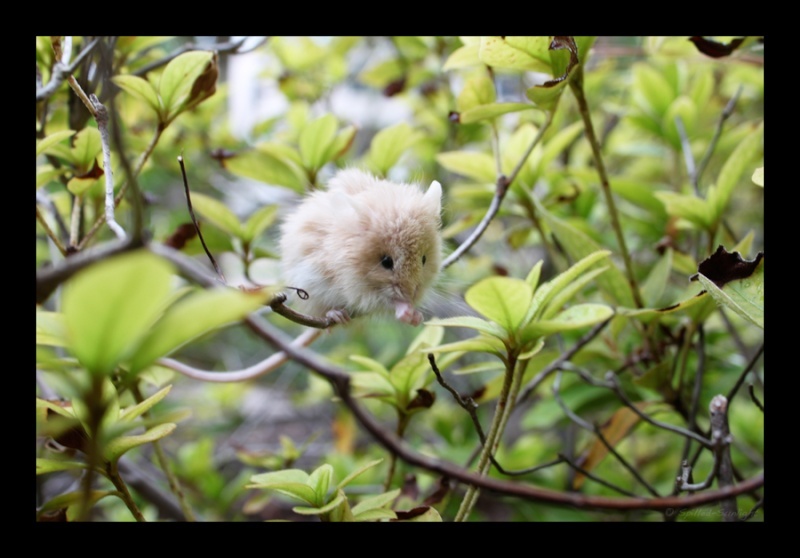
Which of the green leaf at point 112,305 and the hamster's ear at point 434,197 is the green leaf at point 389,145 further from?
the green leaf at point 112,305

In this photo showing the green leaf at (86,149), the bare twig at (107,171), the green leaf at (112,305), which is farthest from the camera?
the green leaf at (86,149)

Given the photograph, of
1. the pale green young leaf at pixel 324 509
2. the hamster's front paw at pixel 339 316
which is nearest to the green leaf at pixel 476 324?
the hamster's front paw at pixel 339 316

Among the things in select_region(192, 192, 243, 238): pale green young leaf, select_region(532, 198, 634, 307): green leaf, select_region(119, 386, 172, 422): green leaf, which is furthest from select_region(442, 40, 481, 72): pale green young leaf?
select_region(119, 386, 172, 422): green leaf

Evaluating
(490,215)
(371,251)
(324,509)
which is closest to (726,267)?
(490,215)

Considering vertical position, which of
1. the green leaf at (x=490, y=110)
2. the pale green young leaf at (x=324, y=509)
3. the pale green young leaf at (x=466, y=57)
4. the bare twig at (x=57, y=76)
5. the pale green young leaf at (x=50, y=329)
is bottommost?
the pale green young leaf at (x=324, y=509)

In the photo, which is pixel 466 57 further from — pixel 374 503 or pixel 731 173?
pixel 374 503

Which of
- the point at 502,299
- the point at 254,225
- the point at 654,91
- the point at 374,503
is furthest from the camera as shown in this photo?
the point at 654,91
